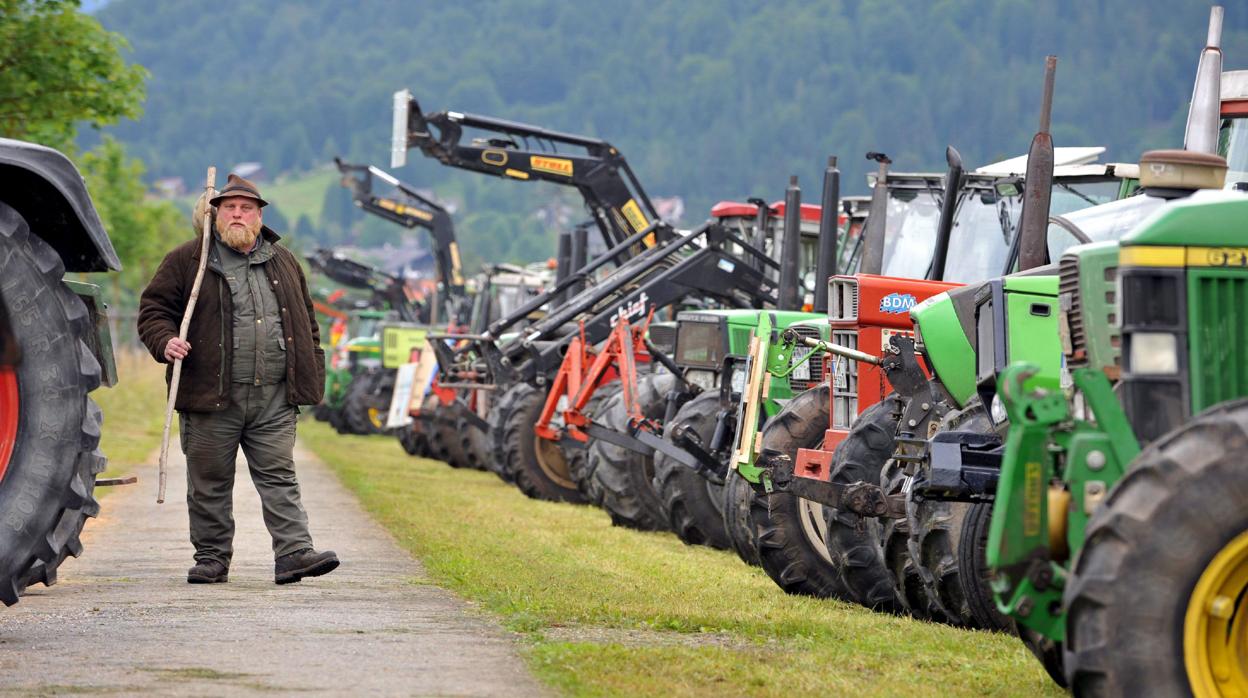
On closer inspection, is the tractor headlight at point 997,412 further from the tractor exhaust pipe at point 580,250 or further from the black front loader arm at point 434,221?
the black front loader arm at point 434,221

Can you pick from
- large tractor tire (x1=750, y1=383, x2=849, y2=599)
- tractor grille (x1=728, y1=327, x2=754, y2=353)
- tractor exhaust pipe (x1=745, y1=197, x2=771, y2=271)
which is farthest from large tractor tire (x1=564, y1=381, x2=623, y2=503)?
large tractor tire (x1=750, y1=383, x2=849, y2=599)

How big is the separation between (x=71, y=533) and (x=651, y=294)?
12.1m

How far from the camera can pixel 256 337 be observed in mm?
10648

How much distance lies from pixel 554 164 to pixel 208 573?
51.2 ft

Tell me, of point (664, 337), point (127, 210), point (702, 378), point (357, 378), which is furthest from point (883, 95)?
point (702, 378)

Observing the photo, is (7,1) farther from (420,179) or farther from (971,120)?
(420,179)

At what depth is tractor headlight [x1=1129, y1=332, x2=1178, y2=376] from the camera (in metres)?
6.55

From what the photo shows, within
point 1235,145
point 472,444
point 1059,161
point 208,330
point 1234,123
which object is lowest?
point 472,444

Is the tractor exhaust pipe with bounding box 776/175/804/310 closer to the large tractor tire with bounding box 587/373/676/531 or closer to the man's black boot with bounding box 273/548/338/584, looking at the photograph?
the large tractor tire with bounding box 587/373/676/531

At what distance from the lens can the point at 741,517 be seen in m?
12.3

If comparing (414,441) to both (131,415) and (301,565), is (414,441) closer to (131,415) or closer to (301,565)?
(131,415)

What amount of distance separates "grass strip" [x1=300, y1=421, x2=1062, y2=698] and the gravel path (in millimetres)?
277

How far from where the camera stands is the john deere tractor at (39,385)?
7965 mm

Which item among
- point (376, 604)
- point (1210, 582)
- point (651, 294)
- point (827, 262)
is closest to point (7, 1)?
point (651, 294)
